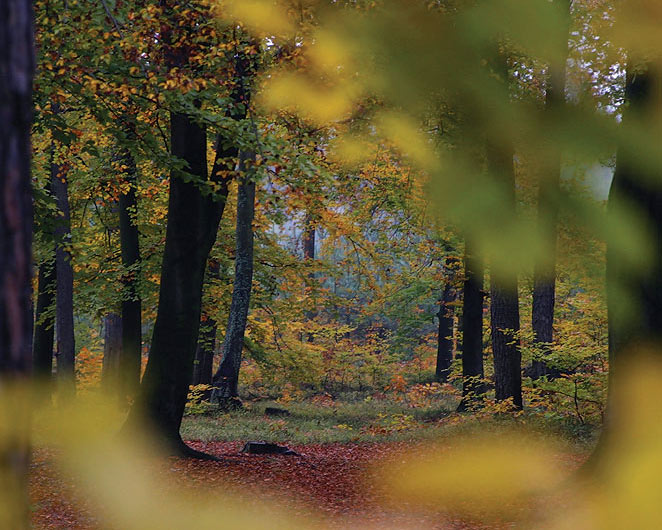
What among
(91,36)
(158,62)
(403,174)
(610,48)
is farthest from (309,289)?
(610,48)

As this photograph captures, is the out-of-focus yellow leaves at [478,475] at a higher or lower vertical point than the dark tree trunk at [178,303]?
lower

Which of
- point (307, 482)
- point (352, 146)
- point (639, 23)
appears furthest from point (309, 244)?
point (639, 23)

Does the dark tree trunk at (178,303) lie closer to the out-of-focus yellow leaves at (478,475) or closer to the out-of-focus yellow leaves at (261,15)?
the out-of-focus yellow leaves at (261,15)

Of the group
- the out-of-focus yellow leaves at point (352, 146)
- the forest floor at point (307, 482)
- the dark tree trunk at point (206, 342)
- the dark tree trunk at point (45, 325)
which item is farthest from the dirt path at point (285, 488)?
the dark tree trunk at point (206, 342)

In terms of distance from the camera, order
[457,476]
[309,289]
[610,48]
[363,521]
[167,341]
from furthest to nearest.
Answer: [309,289] < [167,341] < [457,476] < [363,521] < [610,48]

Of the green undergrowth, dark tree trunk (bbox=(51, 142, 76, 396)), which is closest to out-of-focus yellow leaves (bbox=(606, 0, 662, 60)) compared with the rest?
the green undergrowth

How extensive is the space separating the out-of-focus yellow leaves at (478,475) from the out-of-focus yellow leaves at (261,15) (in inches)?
244

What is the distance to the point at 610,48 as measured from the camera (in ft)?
20.6

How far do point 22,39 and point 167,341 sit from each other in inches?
325

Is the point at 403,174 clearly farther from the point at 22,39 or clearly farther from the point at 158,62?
the point at 22,39

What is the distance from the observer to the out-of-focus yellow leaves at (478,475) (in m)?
8.01

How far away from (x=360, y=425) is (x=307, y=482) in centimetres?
898

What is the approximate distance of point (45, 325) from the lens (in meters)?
18.1

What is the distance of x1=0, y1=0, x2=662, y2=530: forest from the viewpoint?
3.39 m
